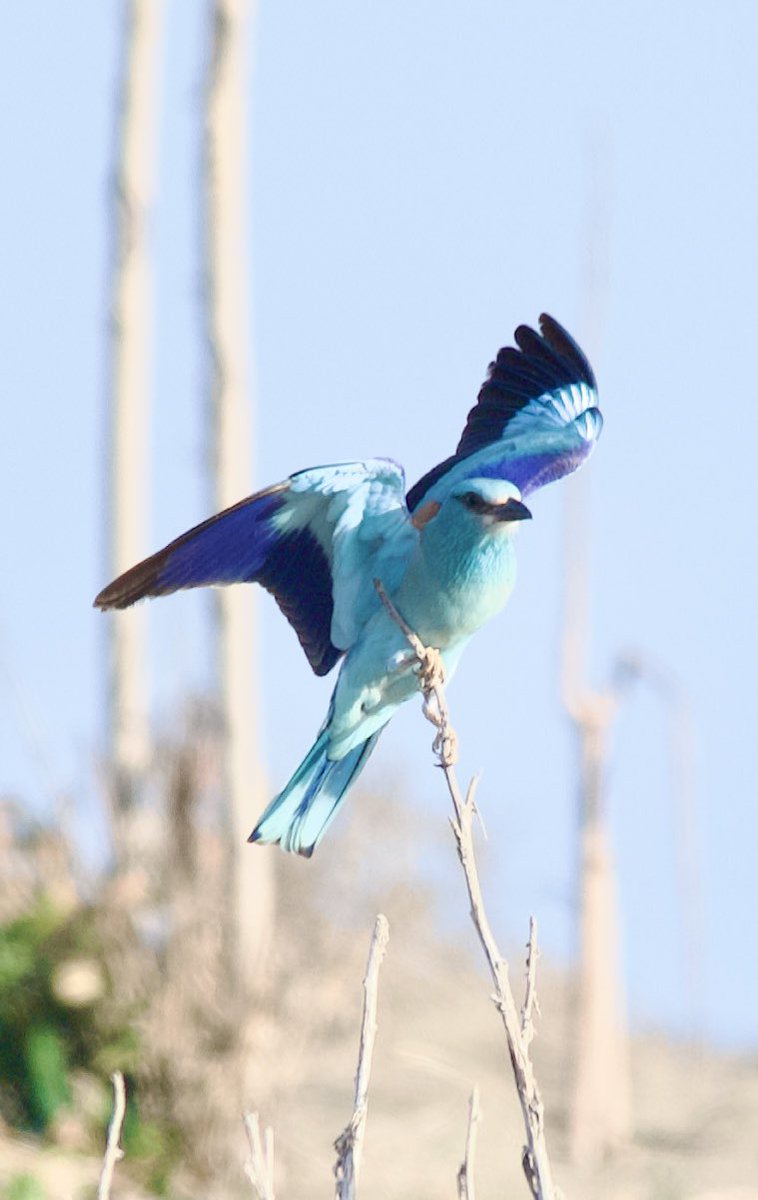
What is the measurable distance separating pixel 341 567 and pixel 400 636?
0.19 m

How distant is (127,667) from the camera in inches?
346

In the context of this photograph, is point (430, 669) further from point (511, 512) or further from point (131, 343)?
point (131, 343)

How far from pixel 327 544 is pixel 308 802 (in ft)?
1.44

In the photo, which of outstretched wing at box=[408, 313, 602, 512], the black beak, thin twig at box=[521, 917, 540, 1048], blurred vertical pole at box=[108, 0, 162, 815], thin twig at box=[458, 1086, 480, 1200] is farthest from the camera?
blurred vertical pole at box=[108, 0, 162, 815]

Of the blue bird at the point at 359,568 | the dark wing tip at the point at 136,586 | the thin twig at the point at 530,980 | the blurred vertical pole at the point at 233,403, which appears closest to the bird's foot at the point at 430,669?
the blue bird at the point at 359,568

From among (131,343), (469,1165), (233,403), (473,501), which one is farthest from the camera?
(131,343)

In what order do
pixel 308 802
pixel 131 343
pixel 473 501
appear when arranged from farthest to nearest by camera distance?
pixel 131 343 → pixel 308 802 → pixel 473 501

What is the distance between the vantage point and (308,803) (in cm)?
351

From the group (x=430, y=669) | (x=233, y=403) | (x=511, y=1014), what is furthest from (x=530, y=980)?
(x=233, y=403)

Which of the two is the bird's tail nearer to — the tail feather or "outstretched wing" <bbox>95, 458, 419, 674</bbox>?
the tail feather

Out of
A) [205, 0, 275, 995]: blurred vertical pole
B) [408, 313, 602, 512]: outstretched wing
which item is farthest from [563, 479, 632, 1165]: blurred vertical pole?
[408, 313, 602, 512]: outstretched wing

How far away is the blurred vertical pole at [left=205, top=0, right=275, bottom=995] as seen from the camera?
7758 mm

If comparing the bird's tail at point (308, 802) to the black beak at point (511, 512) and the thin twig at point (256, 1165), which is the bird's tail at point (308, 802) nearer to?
the black beak at point (511, 512)

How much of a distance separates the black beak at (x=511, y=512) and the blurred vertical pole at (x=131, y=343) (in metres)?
5.58
